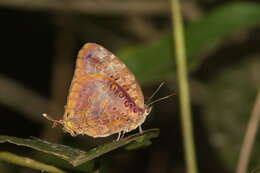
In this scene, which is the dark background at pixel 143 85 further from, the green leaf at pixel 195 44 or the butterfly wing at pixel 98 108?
the butterfly wing at pixel 98 108

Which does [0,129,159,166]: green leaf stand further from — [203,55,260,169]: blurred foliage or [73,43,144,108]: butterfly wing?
[203,55,260,169]: blurred foliage

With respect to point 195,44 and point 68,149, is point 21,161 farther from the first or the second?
point 195,44

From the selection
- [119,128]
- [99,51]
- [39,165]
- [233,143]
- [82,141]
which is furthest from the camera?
[82,141]

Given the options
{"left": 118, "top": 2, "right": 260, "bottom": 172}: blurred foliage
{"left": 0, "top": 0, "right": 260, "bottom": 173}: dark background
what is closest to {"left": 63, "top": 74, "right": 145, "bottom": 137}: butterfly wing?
{"left": 118, "top": 2, "right": 260, "bottom": 172}: blurred foliage

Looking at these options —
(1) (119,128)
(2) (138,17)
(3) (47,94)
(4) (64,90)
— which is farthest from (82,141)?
(1) (119,128)

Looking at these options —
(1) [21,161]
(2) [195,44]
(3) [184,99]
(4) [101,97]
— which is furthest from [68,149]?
(2) [195,44]

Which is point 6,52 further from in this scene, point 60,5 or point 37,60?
point 60,5

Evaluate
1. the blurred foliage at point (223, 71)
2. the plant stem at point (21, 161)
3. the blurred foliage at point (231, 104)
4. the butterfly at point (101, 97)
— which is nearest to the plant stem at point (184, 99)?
the butterfly at point (101, 97)
